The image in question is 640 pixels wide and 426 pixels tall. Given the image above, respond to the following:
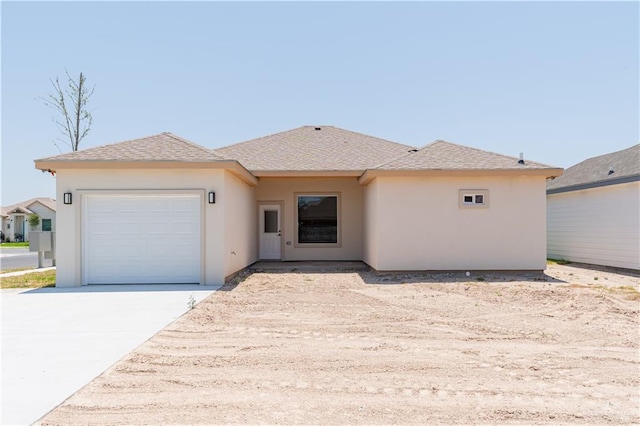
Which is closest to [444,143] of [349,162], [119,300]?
[349,162]

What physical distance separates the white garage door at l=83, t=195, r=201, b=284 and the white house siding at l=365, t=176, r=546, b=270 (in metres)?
5.19

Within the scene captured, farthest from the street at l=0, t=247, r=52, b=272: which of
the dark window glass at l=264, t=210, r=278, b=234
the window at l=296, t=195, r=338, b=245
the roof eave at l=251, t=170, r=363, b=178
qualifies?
the window at l=296, t=195, r=338, b=245

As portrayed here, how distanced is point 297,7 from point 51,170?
895 centimetres

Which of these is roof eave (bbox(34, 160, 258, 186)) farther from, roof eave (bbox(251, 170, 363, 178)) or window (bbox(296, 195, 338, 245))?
window (bbox(296, 195, 338, 245))

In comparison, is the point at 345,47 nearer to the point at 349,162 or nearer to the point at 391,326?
the point at 349,162

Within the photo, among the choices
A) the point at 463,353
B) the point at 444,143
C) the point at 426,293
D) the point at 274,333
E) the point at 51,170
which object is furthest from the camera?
the point at 444,143

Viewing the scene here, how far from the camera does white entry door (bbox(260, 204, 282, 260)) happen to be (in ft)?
50.0

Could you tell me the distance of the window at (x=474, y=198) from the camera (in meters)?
11.3

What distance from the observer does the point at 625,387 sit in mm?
3650

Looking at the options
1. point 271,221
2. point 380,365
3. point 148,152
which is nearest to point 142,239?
point 148,152

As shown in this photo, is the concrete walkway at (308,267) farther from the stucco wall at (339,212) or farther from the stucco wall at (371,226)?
the stucco wall at (339,212)

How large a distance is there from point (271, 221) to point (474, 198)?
A: 754 centimetres

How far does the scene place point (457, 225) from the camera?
1130 centimetres

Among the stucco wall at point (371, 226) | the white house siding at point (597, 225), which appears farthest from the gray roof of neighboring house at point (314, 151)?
the white house siding at point (597, 225)
